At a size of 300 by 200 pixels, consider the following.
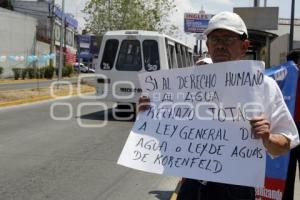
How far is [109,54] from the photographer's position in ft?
57.9

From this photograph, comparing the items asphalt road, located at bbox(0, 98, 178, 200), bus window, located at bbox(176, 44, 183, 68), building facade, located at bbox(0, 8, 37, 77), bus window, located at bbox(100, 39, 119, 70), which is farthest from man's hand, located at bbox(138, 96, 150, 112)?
building facade, located at bbox(0, 8, 37, 77)

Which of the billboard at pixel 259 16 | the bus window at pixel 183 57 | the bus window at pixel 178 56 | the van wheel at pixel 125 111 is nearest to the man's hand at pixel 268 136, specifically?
the van wheel at pixel 125 111

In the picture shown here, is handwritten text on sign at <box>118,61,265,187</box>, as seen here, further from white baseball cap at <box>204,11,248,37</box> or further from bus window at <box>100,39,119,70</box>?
bus window at <box>100,39,119,70</box>

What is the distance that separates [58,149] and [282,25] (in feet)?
172

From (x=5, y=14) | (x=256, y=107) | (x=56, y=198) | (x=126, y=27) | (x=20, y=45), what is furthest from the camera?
(x=20, y=45)

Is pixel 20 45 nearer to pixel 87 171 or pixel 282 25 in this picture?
pixel 282 25

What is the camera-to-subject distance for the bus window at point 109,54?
17547 millimetres

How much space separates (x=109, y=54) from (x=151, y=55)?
1328 millimetres

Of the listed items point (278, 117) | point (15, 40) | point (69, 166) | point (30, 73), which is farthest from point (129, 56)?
point (15, 40)

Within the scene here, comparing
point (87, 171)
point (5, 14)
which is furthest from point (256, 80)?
point (5, 14)

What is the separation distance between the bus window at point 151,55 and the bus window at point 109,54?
0.94m

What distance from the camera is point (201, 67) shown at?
3430 mm

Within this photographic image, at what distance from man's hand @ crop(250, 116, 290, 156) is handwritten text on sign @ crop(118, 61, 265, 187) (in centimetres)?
9

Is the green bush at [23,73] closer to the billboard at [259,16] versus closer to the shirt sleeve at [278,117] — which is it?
the billboard at [259,16]
